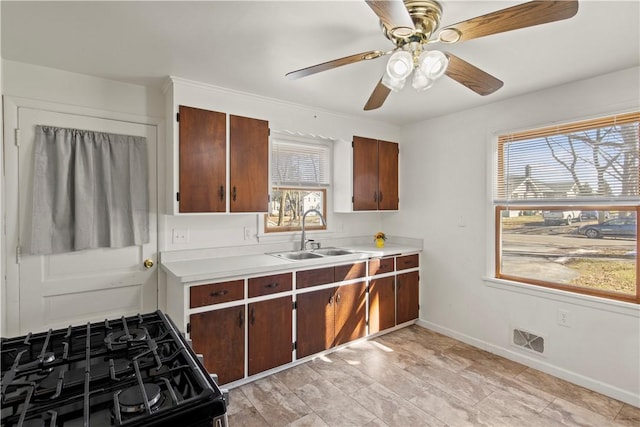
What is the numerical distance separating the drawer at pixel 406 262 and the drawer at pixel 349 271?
0.54m

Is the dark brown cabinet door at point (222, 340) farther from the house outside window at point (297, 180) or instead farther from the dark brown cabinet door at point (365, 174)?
the dark brown cabinet door at point (365, 174)

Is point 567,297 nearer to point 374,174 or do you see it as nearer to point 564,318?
point 564,318

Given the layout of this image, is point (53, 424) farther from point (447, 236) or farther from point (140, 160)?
point (447, 236)

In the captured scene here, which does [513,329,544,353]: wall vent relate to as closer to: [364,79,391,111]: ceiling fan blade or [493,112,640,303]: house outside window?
[493,112,640,303]: house outside window

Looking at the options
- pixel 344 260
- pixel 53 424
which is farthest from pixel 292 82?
pixel 53 424

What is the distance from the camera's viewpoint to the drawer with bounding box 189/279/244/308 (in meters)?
2.35

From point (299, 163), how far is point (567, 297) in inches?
106

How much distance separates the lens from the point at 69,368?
1.10 metres

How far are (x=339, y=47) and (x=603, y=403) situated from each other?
10.0 feet

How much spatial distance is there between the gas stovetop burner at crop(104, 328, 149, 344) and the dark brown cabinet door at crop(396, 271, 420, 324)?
9.08 feet

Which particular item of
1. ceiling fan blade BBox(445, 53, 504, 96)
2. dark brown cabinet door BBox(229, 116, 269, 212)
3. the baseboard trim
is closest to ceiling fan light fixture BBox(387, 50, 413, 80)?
ceiling fan blade BBox(445, 53, 504, 96)

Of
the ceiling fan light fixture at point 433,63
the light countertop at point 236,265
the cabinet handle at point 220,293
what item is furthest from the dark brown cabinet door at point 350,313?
the ceiling fan light fixture at point 433,63

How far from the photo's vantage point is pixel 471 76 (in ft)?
6.06

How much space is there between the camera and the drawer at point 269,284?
260 cm
